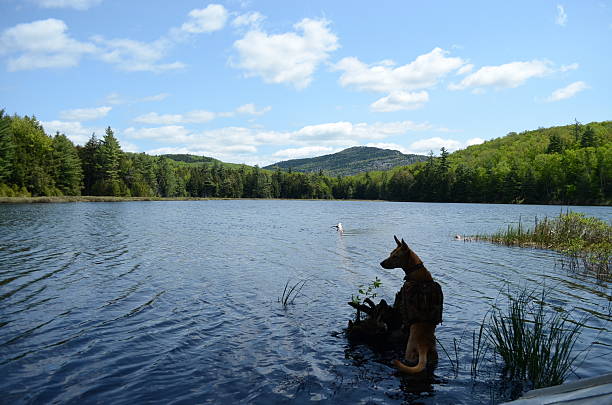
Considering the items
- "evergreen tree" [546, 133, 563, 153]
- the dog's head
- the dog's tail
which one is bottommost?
the dog's tail

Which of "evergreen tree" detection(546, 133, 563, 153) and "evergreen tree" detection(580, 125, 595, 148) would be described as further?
"evergreen tree" detection(546, 133, 563, 153)

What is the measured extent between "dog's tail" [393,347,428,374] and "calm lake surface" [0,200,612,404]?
414 mm

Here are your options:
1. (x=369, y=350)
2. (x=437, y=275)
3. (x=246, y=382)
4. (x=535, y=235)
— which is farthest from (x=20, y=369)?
(x=535, y=235)

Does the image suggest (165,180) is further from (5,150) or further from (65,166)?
(5,150)

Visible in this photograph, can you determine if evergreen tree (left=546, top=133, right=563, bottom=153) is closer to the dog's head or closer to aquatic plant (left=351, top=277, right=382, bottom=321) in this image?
aquatic plant (left=351, top=277, right=382, bottom=321)

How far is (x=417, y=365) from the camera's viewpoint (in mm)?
6973

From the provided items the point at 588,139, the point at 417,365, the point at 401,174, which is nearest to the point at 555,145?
the point at 588,139

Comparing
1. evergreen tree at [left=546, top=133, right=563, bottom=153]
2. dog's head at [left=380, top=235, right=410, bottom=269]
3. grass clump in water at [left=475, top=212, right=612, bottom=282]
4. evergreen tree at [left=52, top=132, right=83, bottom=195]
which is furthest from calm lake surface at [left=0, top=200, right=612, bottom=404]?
evergreen tree at [left=546, top=133, right=563, bottom=153]

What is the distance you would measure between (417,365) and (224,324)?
5.56m

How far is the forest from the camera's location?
8682 cm

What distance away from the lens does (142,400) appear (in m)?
6.39

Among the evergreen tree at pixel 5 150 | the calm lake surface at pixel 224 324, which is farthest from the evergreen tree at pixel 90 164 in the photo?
the calm lake surface at pixel 224 324

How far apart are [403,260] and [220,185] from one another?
6545 inches

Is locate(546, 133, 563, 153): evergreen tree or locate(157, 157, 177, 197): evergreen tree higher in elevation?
locate(546, 133, 563, 153): evergreen tree
